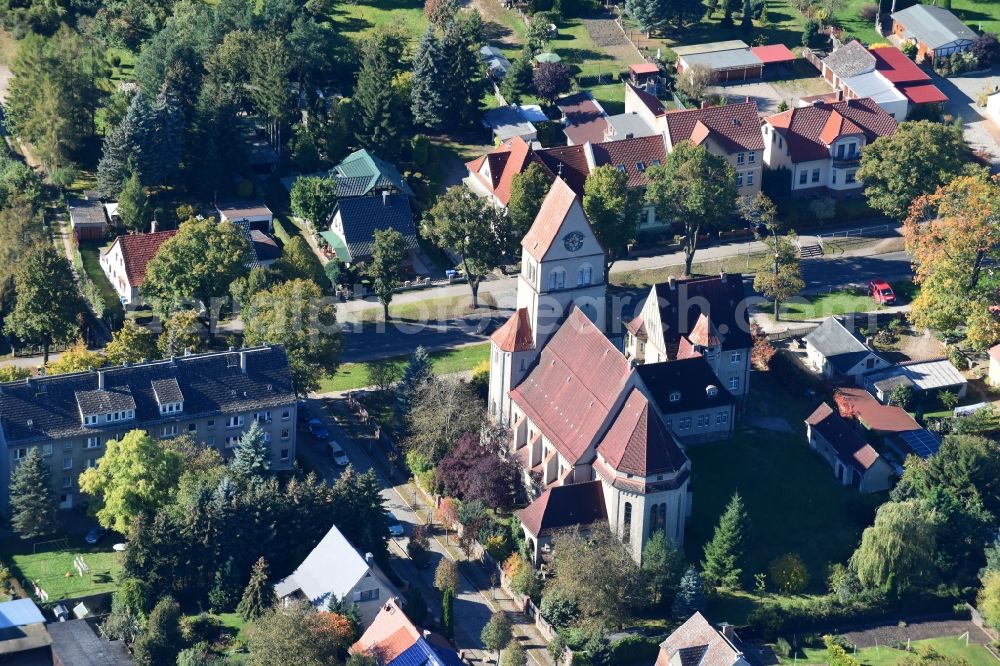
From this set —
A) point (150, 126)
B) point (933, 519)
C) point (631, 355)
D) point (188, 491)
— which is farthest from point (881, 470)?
point (150, 126)

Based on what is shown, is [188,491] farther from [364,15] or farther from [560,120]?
[364,15]

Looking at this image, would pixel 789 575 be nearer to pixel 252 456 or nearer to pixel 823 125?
pixel 252 456

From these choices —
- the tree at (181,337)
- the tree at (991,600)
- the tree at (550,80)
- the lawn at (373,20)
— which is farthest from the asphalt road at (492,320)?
the lawn at (373,20)

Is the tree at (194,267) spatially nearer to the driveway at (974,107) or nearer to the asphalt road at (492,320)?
the asphalt road at (492,320)

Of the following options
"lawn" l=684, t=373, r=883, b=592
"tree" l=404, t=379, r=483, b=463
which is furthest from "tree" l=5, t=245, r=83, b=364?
"lawn" l=684, t=373, r=883, b=592

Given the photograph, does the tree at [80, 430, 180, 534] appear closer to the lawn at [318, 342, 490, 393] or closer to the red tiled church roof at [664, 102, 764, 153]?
the lawn at [318, 342, 490, 393]
